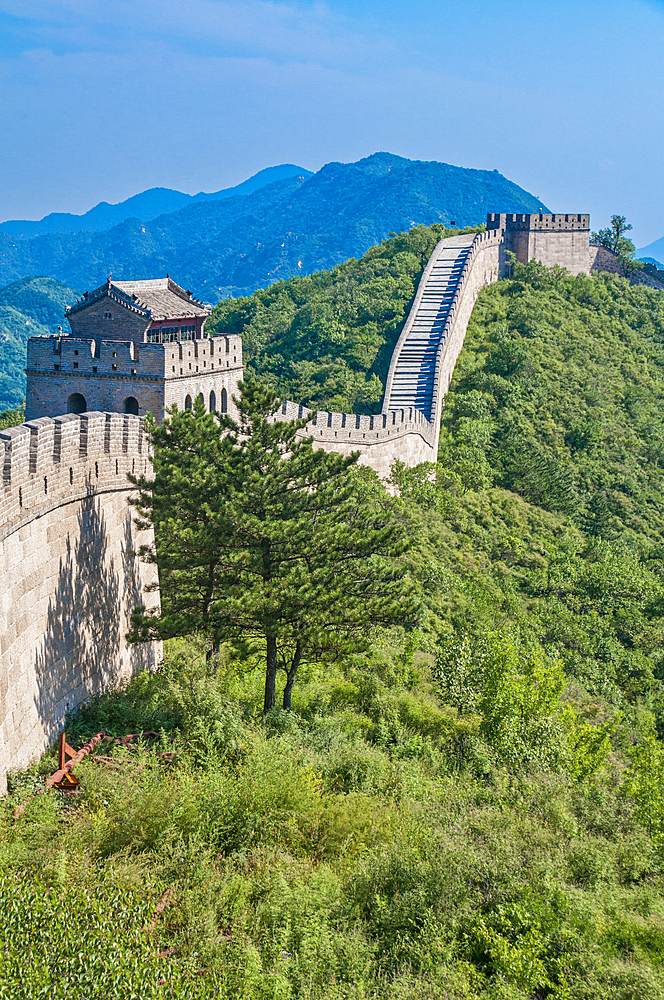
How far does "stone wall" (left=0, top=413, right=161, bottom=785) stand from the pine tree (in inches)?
16.3

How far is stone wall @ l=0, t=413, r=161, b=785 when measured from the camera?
29.3 feet

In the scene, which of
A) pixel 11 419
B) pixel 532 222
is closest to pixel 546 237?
pixel 532 222

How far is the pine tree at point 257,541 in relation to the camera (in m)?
12.0

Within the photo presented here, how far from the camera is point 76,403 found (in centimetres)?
1758

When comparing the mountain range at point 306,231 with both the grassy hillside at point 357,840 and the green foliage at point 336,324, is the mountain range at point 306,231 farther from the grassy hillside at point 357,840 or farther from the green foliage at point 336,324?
the grassy hillside at point 357,840

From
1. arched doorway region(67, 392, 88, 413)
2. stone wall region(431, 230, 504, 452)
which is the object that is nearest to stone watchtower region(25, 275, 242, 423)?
arched doorway region(67, 392, 88, 413)

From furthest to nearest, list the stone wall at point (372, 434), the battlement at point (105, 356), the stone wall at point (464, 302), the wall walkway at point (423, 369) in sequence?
the stone wall at point (464, 302) → the wall walkway at point (423, 369) → the stone wall at point (372, 434) → the battlement at point (105, 356)

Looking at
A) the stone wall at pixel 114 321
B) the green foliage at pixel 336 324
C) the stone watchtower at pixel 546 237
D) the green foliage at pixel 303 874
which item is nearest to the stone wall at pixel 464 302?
the stone watchtower at pixel 546 237

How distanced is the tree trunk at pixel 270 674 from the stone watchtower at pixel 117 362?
538 cm

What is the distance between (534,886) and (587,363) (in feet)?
110

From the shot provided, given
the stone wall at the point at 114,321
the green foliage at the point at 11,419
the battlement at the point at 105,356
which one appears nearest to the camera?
the battlement at the point at 105,356

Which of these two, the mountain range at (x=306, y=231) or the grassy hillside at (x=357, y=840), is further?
the mountain range at (x=306, y=231)

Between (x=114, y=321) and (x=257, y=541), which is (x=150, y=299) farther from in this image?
(x=257, y=541)

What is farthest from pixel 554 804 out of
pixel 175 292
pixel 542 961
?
pixel 175 292
